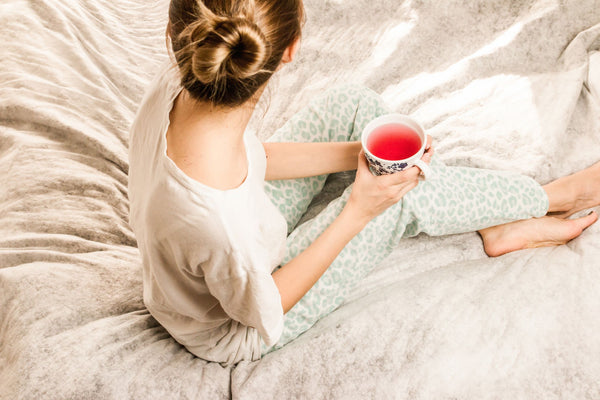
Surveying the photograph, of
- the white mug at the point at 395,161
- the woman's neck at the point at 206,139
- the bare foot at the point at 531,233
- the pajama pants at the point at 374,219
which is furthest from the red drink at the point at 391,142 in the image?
the bare foot at the point at 531,233

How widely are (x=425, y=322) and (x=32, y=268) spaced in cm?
72

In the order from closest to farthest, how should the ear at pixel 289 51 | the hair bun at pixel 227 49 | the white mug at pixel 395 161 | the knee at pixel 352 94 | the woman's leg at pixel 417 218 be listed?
the hair bun at pixel 227 49 → the ear at pixel 289 51 → the white mug at pixel 395 161 → the woman's leg at pixel 417 218 → the knee at pixel 352 94

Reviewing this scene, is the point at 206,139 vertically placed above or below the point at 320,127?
above

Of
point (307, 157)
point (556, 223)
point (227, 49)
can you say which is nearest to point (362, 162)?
point (307, 157)

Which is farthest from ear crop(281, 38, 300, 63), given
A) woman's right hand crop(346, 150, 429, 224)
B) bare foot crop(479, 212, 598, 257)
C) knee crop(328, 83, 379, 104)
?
bare foot crop(479, 212, 598, 257)

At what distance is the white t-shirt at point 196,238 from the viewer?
0.52 meters

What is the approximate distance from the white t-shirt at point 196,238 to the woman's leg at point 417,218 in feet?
0.40

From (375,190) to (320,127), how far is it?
31cm

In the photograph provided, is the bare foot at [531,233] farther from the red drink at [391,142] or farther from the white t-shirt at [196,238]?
the white t-shirt at [196,238]

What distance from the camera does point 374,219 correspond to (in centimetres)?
82

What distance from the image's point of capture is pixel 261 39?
466 mm

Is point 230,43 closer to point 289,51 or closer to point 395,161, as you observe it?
point 289,51

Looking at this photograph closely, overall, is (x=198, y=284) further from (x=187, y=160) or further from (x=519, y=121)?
(x=519, y=121)

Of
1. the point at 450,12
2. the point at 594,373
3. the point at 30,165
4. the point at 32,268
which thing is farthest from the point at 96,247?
the point at 450,12
